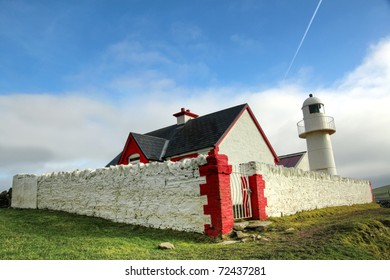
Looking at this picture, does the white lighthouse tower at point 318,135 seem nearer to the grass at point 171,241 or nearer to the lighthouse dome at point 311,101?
the lighthouse dome at point 311,101

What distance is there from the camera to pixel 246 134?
19812 millimetres

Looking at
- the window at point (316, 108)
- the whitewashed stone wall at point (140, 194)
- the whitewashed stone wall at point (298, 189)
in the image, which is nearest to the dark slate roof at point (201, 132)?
the whitewashed stone wall at point (298, 189)

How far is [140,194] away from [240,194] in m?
3.29

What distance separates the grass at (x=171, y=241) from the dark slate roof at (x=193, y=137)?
874 cm

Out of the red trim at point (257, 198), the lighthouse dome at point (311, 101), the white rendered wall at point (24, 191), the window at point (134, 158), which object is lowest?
the red trim at point (257, 198)

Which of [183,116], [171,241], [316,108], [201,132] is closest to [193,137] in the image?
[201,132]

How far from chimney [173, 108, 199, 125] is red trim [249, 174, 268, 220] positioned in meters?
12.5

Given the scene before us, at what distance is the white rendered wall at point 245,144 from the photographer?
59.6ft

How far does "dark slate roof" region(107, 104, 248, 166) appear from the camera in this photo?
713 inches

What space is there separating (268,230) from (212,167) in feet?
8.07

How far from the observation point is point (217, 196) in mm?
8438

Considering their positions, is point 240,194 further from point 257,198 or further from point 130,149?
point 130,149
